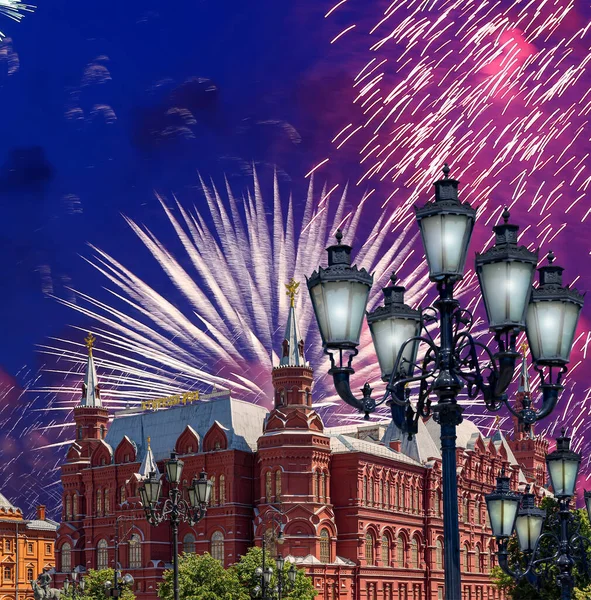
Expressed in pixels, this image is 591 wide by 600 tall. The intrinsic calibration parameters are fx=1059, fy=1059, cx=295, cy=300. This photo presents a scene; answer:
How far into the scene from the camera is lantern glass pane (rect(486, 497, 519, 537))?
18641 millimetres

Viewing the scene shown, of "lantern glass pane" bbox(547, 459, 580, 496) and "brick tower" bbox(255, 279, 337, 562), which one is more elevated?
"brick tower" bbox(255, 279, 337, 562)

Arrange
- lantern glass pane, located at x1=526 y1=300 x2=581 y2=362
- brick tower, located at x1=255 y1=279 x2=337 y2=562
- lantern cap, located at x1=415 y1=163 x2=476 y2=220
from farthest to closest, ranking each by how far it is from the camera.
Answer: brick tower, located at x1=255 y1=279 x2=337 y2=562 < lantern glass pane, located at x1=526 y1=300 x2=581 y2=362 < lantern cap, located at x1=415 y1=163 x2=476 y2=220

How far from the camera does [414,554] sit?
294 ft

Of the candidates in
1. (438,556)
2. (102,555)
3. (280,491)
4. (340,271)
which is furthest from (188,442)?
(340,271)

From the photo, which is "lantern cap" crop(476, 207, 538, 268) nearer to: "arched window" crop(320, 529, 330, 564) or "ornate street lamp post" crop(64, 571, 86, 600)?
"ornate street lamp post" crop(64, 571, 86, 600)

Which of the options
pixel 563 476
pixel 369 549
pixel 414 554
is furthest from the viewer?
pixel 414 554

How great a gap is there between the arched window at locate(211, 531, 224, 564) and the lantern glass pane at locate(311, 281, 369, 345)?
233ft

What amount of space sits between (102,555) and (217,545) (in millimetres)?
12312

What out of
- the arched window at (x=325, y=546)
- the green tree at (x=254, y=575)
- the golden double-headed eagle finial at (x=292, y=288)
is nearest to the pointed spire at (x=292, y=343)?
the golden double-headed eagle finial at (x=292, y=288)

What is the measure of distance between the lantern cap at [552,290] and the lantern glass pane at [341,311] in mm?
2167

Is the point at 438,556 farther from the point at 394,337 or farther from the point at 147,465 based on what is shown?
the point at 394,337

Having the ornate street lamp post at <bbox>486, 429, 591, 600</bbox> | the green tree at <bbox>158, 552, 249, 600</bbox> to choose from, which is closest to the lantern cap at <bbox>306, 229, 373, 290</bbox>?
the ornate street lamp post at <bbox>486, 429, 591, 600</bbox>

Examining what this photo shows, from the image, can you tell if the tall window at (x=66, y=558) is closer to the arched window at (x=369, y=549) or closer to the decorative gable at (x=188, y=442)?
the decorative gable at (x=188, y=442)

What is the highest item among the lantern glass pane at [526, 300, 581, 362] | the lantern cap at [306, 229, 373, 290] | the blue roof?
the blue roof
